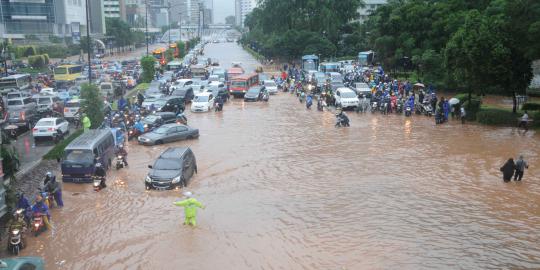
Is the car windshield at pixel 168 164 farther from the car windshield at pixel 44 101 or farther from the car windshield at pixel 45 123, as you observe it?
the car windshield at pixel 44 101

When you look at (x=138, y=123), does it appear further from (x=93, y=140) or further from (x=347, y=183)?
(x=347, y=183)

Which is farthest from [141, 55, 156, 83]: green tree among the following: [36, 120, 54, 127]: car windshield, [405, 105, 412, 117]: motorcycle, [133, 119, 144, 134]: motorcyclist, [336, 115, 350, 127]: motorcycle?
[405, 105, 412, 117]: motorcycle

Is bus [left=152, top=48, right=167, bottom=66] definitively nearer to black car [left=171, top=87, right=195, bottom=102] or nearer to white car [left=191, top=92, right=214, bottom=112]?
black car [left=171, top=87, right=195, bottom=102]

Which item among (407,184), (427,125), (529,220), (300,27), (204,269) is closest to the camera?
(204,269)

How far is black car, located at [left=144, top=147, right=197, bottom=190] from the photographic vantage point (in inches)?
703

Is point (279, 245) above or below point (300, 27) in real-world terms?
below

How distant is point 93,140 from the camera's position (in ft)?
65.8

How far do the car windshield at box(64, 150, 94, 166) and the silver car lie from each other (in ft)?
20.6

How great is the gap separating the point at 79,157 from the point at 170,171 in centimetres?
368

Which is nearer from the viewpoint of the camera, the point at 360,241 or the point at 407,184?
the point at 360,241

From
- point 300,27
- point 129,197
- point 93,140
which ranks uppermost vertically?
point 300,27

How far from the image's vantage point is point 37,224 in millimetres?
14234

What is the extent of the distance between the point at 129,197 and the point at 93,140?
3.76 m

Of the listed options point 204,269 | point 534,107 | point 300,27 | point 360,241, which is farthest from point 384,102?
point 300,27
